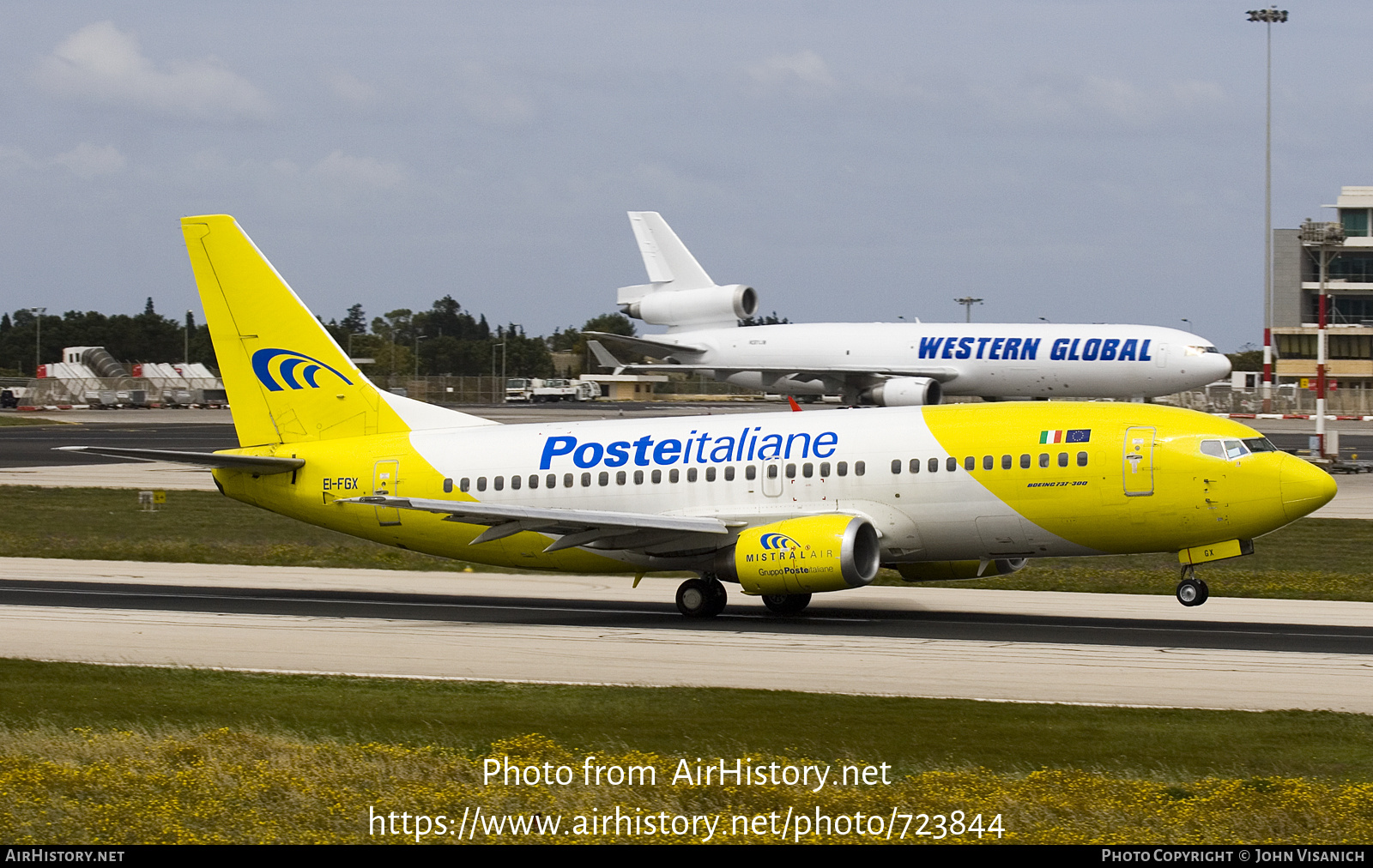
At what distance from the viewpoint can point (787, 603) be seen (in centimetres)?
2894

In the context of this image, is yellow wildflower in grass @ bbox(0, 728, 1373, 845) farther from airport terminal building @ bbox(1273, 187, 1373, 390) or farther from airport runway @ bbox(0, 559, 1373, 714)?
airport terminal building @ bbox(1273, 187, 1373, 390)

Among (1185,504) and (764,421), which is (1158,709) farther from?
(764,421)

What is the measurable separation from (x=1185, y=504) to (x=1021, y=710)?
28.1 ft

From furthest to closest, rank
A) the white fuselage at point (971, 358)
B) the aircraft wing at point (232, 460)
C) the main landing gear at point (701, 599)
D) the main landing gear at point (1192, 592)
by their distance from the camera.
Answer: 1. the white fuselage at point (971, 358)
2. the aircraft wing at point (232, 460)
3. the main landing gear at point (701, 599)
4. the main landing gear at point (1192, 592)

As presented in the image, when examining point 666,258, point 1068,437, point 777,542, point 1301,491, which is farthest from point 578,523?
point 666,258

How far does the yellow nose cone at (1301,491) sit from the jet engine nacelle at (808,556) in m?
6.77

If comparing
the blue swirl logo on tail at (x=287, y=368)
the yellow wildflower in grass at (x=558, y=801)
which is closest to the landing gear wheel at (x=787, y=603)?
the blue swirl logo on tail at (x=287, y=368)

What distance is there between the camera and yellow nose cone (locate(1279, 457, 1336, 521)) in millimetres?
25141

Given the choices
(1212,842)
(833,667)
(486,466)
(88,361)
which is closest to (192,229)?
(486,466)

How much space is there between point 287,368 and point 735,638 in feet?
38.3

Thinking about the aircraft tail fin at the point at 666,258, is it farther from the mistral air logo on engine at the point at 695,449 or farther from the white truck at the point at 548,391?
the white truck at the point at 548,391

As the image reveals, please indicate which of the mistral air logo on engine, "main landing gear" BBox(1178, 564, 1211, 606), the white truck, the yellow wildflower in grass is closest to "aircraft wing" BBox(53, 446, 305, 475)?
the mistral air logo on engine

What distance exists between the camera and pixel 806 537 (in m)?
26.2

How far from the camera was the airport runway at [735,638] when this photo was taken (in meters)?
21.0
